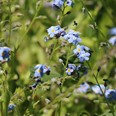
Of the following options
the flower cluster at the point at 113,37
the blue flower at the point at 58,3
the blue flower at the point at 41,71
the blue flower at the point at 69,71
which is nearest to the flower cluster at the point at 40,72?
the blue flower at the point at 41,71

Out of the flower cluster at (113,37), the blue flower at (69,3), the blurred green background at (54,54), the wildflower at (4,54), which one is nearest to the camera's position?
the wildflower at (4,54)

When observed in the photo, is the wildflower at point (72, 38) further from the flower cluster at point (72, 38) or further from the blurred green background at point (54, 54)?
the blurred green background at point (54, 54)

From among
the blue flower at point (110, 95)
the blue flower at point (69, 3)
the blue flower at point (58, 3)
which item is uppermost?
the blue flower at point (58, 3)

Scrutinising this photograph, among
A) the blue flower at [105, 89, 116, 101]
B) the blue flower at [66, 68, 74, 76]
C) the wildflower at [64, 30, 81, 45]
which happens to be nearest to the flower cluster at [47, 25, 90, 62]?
the wildflower at [64, 30, 81, 45]

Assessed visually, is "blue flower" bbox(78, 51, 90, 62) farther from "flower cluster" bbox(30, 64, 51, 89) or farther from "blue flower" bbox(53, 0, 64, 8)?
"blue flower" bbox(53, 0, 64, 8)

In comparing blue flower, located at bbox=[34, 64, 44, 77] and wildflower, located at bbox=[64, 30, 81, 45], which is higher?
wildflower, located at bbox=[64, 30, 81, 45]

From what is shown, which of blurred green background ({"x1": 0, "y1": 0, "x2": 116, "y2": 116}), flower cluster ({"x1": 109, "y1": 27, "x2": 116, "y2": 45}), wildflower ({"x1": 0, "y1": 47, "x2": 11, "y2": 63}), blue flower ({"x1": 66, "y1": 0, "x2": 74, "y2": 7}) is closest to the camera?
wildflower ({"x1": 0, "y1": 47, "x2": 11, "y2": 63})

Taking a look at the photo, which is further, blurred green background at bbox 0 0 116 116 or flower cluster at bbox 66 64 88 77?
blurred green background at bbox 0 0 116 116

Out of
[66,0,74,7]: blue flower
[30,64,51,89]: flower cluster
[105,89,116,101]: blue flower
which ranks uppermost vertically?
[66,0,74,7]: blue flower

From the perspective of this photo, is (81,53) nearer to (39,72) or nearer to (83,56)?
(83,56)

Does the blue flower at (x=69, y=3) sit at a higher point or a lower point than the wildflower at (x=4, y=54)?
higher

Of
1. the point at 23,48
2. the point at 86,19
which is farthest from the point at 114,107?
the point at 23,48
